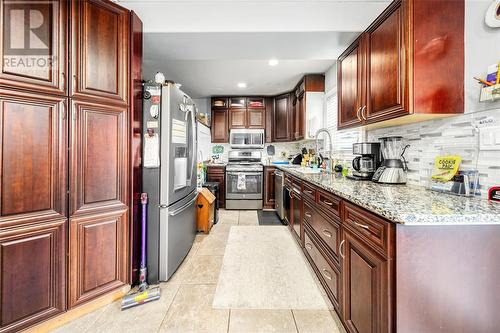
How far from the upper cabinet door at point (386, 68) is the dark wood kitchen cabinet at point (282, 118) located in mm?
2604

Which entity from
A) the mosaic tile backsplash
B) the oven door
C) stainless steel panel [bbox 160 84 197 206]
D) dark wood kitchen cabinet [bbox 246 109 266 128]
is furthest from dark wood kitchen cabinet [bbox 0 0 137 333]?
dark wood kitchen cabinet [bbox 246 109 266 128]

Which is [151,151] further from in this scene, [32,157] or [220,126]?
[220,126]

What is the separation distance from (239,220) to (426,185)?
269 centimetres

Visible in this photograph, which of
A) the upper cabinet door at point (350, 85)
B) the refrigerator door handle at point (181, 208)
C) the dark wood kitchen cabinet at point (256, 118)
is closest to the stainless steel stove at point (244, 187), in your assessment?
the dark wood kitchen cabinet at point (256, 118)

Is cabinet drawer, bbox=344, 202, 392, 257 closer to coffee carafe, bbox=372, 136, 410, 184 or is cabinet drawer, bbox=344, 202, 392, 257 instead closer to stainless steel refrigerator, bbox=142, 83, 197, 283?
coffee carafe, bbox=372, 136, 410, 184

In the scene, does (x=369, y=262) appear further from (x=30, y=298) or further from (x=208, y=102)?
(x=208, y=102)

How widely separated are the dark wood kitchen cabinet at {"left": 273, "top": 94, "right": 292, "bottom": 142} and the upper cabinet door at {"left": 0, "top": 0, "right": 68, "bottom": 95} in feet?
11.6

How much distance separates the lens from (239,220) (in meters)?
3.57

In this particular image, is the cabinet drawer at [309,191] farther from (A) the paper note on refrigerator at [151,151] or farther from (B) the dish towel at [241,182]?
(B) the dish towel at [241,182]

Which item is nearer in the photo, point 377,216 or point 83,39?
point 377,216

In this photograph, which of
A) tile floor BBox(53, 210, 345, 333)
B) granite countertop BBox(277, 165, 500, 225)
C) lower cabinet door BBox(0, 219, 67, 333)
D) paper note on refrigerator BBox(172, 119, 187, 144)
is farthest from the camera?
paper note on refrigerator BBox(172, 119, 187, 144)

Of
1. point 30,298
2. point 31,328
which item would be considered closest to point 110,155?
point 30,298

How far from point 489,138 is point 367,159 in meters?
0.77

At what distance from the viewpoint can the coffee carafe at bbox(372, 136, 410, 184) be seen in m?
1.59
